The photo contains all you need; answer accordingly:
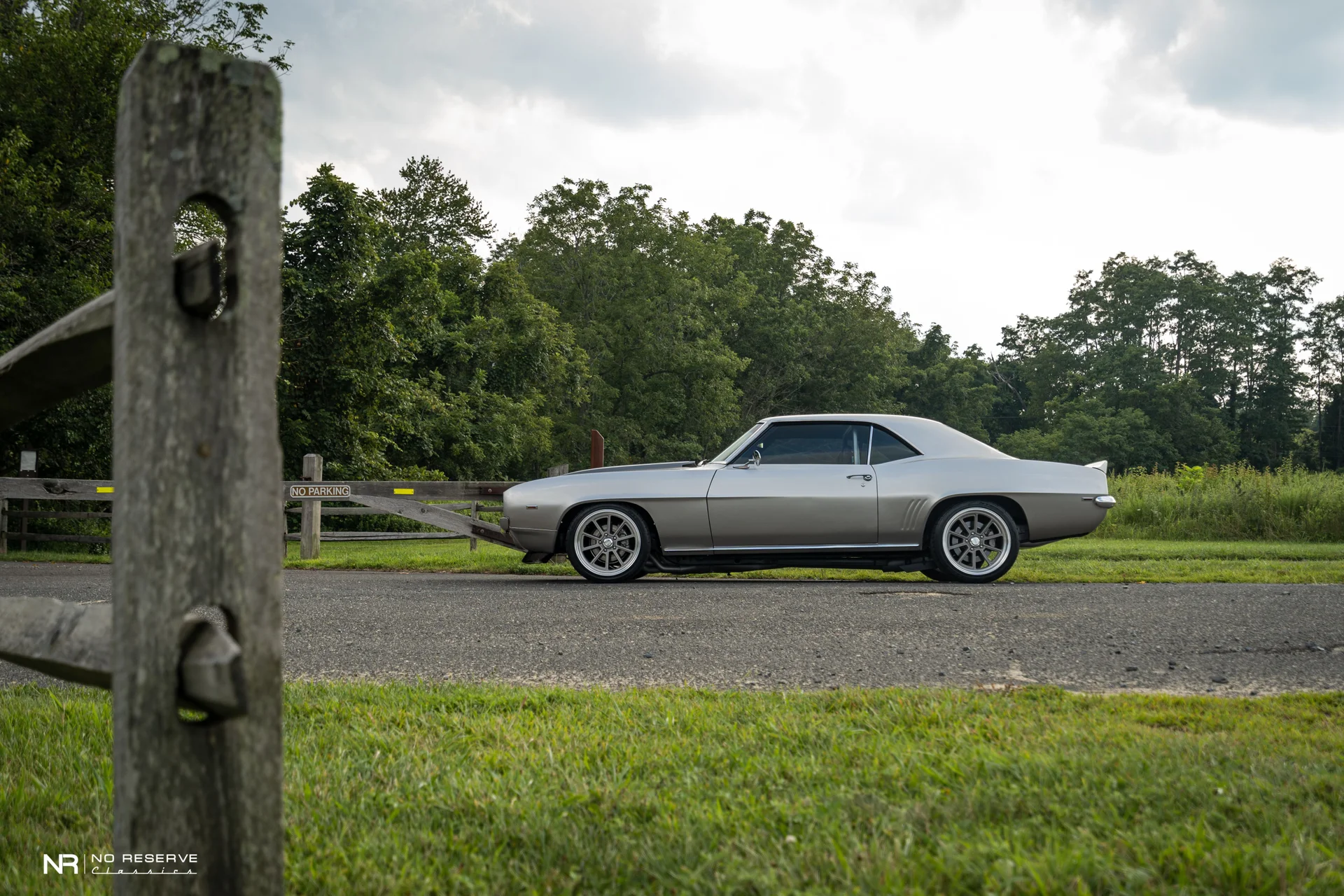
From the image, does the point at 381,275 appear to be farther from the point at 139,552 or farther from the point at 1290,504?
the point at 139,552

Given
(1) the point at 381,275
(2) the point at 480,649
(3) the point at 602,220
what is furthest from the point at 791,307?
(2) the point at 480,649

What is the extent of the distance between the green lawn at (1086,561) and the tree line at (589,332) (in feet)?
21.8

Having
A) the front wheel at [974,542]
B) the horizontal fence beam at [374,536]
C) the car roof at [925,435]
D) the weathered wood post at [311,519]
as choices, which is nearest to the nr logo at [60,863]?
the car roof at [925,435]

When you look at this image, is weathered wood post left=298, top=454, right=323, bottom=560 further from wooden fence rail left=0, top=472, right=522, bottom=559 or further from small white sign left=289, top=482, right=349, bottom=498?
small white sign left=289, top=482, right=349, bottom=498

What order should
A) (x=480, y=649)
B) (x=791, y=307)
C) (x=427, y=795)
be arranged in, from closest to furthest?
(x=427, y=795)
(x=480, y=649)
(x=791, y=307)

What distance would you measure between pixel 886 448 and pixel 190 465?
811 cm

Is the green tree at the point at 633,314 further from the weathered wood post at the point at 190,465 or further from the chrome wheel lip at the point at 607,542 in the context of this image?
the weathered wood post at the point at 190,465

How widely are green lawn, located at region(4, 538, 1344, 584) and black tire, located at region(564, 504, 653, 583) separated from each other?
4.76 ft

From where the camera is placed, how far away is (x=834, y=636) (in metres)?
5.36

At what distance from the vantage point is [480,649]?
16.9 feet

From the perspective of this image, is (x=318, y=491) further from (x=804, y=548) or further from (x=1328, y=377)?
(x=1328, y=377)

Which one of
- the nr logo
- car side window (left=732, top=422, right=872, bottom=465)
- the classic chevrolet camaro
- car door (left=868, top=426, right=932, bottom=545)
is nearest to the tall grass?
the classic chevrolet camaro

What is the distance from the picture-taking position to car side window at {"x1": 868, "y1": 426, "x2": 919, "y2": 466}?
894cm

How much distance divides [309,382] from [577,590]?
16.5 metres
